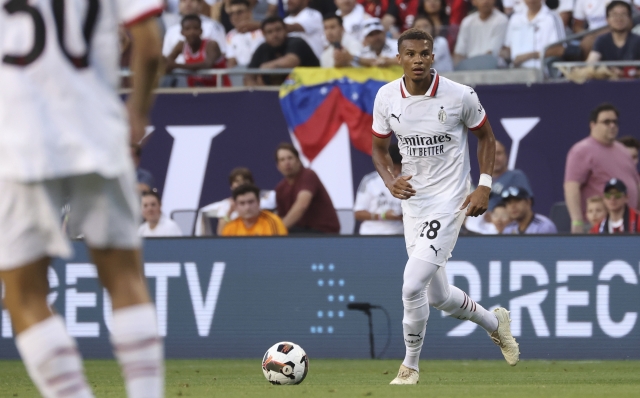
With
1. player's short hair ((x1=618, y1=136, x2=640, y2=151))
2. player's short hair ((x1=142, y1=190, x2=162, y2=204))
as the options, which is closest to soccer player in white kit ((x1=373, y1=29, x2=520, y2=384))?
player's short hair ((x1=142, y1=190, x2=162, y2=204))

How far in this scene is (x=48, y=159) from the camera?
3986mm

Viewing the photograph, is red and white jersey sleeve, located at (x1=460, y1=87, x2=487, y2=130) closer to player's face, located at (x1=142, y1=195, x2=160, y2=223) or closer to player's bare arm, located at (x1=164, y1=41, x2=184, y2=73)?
player's face, located at (x1=142, y1=195, x2=160, y2=223)

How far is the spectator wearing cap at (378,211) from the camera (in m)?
13.5

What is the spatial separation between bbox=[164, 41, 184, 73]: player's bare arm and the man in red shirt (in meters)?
3.02

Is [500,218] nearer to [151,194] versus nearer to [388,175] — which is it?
[151,194]

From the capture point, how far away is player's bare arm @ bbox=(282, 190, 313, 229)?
13438 mm

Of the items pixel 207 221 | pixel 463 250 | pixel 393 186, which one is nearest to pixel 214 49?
pixel 207 221

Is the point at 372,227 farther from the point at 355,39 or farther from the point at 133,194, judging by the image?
the point at 133,194

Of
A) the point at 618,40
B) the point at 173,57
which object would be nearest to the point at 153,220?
the point at 173,57

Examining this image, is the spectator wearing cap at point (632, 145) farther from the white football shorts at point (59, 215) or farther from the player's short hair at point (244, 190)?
the white football shorts at point (59, 215)

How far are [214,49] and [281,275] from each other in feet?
15.5

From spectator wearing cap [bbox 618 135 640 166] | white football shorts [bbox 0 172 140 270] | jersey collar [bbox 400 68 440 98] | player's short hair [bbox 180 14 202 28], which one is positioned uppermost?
white football shorts [bbox 0 172 140 270]

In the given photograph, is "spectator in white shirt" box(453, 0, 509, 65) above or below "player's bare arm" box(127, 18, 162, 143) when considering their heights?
below

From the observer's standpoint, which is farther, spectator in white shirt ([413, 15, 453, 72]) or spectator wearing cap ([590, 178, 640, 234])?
spectator in white shirt ([413, 15, 453, 72])
